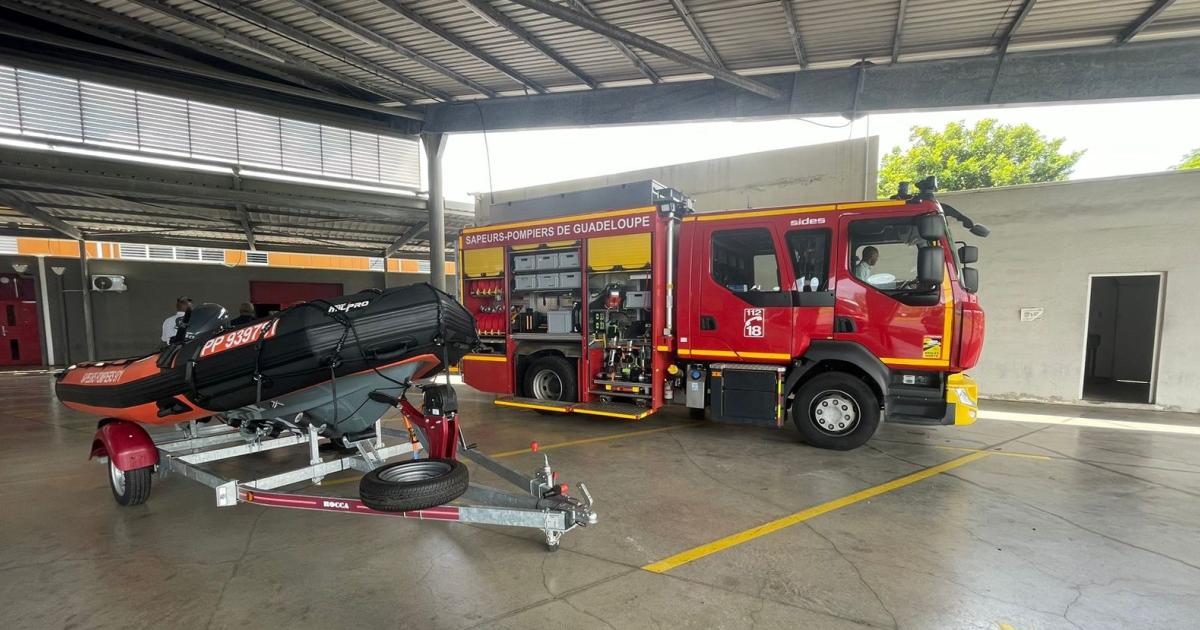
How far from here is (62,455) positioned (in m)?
5.42

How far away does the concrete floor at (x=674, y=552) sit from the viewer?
2.54m

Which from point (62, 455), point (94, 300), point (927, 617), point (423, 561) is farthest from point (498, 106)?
point (94, 300)

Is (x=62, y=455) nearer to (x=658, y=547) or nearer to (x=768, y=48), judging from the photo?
(x=658, y=547)

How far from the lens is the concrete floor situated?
2543mm

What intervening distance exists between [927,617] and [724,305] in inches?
144

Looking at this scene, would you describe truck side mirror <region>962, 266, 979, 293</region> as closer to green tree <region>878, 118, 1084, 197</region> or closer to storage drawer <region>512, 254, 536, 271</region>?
storage drawer <region>512, 254, 536, 271</region>

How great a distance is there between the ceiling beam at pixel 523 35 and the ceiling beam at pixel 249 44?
3751 mm

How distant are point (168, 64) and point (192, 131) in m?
1.72

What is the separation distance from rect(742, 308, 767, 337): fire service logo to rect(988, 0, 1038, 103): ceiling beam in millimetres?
5244

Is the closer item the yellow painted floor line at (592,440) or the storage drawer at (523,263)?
the yellow painted floor line at (592,440)

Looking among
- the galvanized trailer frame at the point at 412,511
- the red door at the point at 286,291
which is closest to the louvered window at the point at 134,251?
the red door at the point at 286,291

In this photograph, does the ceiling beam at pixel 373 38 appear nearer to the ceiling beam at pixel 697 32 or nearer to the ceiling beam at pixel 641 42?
the ceiling beam at pixel 641 42

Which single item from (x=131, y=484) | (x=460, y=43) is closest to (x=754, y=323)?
(x=131, y=484)

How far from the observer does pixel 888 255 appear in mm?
4820
